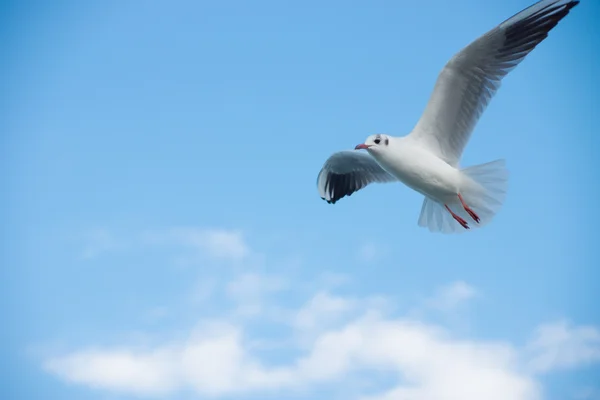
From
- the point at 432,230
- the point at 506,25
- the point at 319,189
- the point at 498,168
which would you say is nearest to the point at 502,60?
the point at 506,25

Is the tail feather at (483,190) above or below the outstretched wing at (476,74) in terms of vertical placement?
below

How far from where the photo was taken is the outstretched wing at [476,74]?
22.0ft

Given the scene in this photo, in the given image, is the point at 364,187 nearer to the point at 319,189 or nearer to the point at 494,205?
the point at 319,189

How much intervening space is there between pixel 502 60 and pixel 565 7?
24.7 inches

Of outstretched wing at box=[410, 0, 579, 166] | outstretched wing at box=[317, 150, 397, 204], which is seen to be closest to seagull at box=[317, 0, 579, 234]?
outstretched wing at box=[410, 0, 579, 166]

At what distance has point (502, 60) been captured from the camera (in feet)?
22.3

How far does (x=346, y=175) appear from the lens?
8.47 metres

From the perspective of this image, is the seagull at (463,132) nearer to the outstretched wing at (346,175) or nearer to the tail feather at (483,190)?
the tail feather at (483,190)

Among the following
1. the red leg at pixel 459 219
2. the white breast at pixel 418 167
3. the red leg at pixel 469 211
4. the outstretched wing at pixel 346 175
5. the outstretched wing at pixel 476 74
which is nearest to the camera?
the outstretched wing at pixel 476 74

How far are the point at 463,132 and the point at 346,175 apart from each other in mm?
1619

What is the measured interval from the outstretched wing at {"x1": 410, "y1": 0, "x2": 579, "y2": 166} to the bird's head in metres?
0.29

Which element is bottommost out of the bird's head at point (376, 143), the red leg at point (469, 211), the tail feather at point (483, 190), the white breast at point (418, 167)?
the red leg at point (469, 211)

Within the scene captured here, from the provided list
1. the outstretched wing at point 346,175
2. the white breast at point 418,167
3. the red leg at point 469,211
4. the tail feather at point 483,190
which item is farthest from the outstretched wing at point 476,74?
the outstretched wing at point 346,175

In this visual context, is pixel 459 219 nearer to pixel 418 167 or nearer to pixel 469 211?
pixel 469 211
